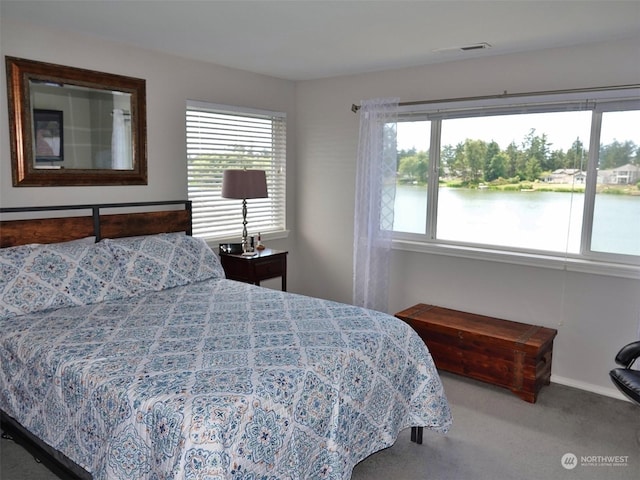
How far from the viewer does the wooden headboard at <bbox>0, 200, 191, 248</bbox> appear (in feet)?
9.76

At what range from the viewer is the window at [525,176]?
3.24 metres

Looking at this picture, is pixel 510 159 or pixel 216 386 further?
pixel 510 159

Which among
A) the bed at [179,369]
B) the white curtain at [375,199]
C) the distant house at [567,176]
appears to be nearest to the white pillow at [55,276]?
the bed at [179,369]

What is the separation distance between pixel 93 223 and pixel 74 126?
65cm

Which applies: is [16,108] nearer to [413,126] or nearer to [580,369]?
[413,126]

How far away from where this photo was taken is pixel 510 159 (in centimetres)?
373

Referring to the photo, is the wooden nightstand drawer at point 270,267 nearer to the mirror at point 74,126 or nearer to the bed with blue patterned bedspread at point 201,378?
the bed with blue patterned bedspread at point 201,378

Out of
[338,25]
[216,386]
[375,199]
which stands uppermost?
[338,25]

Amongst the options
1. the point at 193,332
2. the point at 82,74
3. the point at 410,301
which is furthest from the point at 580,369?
the point at 82,74

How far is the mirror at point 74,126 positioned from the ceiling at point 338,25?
30cm

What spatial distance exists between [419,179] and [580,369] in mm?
1886

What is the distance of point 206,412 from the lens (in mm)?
1654
